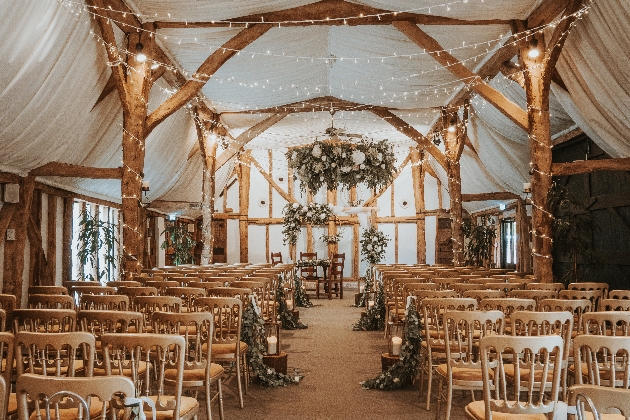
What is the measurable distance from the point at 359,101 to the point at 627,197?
681 centimetres

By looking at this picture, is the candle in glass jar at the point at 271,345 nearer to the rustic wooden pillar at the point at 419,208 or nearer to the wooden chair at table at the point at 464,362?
the wooden chair at table at the point at 464,362

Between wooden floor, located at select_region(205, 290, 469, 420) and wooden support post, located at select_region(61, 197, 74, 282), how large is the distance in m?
4.71

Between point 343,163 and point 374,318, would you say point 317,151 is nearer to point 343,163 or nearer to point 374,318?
point 343,163

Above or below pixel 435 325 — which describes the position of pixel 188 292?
above

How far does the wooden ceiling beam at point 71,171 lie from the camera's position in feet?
28.3

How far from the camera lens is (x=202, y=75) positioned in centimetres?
911

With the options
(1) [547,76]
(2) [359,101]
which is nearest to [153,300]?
(1) [547,76]

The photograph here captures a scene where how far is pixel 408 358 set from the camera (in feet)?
17.6

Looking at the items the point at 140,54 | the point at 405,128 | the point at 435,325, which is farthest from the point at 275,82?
the point at 435,325

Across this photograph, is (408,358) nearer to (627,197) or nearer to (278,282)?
(278,282)

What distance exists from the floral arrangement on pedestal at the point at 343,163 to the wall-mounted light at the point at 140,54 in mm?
2983

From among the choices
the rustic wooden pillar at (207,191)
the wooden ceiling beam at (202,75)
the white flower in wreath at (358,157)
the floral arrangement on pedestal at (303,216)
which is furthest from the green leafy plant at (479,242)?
the wooden ceiling beam at (202,75)

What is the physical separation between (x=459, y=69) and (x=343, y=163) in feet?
7.69

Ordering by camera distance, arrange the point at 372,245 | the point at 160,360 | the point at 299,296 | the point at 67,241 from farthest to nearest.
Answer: the point at 372,245, the point at 299,296, the point at 67,241, the point at 160,360
